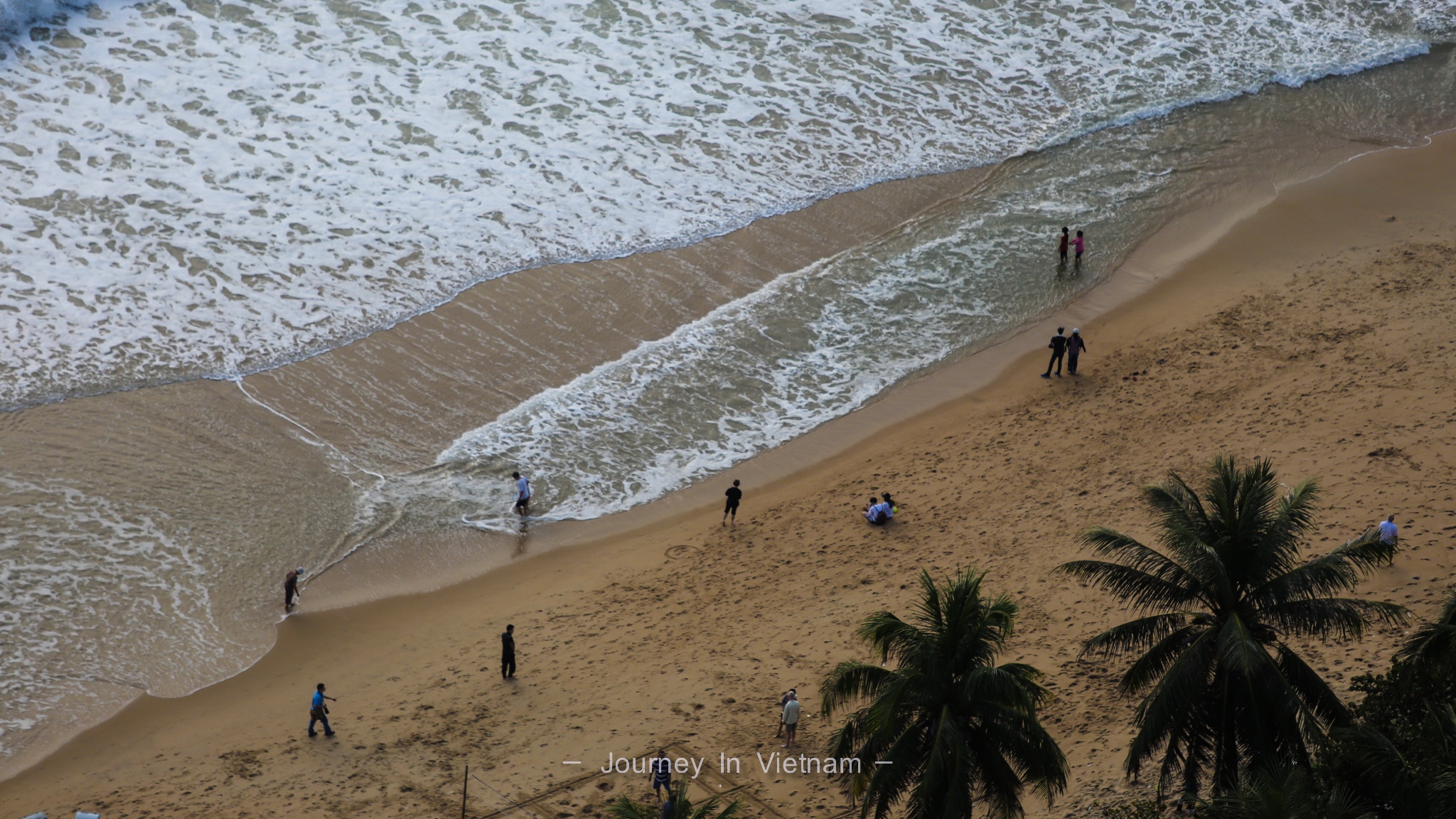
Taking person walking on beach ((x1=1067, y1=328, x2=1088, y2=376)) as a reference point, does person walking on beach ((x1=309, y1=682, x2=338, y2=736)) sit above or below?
below

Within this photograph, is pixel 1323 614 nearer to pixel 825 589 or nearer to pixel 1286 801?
pixel 1286 801

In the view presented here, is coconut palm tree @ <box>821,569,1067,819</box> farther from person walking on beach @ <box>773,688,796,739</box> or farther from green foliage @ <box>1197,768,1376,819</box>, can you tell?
person walking on beach @ <box>773,688,796,739</box>

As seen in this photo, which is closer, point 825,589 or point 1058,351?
point 825,589

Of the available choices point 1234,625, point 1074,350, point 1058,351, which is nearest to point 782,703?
point 1234,625

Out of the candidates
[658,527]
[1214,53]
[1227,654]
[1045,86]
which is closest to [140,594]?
[658,527]

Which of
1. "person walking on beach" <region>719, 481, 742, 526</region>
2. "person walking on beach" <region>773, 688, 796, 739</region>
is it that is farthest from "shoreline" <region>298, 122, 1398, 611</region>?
A: "person walking on beach" <region>773, 688, 796, 739</region>

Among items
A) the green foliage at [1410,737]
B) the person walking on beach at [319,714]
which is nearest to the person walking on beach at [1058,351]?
the green foliage at [1410,737]
